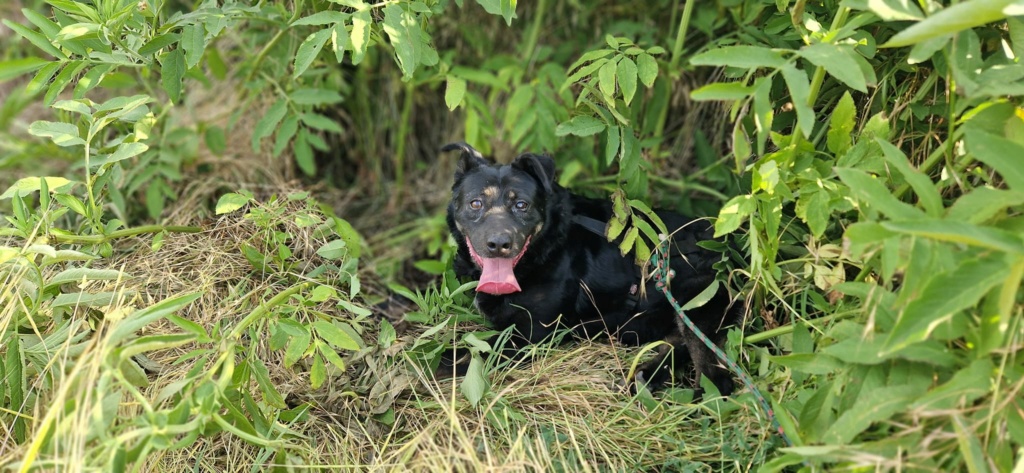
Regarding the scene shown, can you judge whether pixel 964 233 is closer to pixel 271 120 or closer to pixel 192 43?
pixel 192 43

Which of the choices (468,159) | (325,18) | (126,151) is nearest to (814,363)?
(468,159)

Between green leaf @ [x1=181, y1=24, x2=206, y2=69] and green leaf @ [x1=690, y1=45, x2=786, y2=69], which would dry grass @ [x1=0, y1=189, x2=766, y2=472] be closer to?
green leaf @ [x1=181, y1=24, x2=206, y2=69]

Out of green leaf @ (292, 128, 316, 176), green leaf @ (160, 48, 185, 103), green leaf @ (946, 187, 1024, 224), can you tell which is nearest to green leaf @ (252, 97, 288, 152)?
green leaf @ (292, 128, 316, 176)

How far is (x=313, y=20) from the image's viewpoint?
282 centimetres

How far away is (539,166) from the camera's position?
344cm

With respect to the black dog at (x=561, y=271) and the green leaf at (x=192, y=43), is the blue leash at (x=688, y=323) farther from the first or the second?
the green leaf at (x=192, y=43)

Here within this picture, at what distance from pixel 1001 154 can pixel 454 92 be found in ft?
7.55

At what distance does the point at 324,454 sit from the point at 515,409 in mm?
725

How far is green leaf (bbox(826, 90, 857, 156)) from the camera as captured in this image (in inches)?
104

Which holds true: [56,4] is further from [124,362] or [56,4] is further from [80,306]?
[124,362]

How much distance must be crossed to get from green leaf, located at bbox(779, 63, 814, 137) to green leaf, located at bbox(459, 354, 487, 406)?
55.9 inches

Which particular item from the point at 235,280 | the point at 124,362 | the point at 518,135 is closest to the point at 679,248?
the point at 518,135

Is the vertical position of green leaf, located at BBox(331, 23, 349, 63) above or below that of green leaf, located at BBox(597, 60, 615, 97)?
above

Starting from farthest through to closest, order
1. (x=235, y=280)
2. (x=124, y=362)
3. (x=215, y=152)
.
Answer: (x=215, y=152) < (x=235, y=280) < (x=124, y=362)
